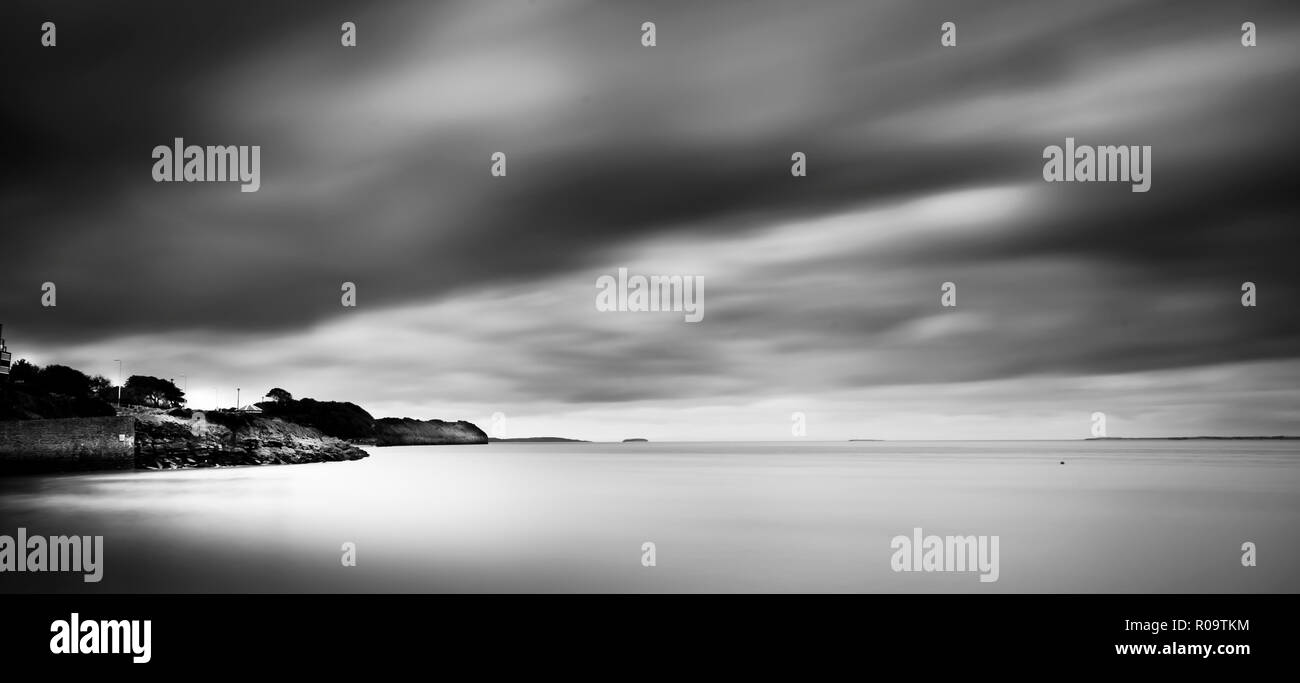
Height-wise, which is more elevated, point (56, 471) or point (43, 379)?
point (43, 379)

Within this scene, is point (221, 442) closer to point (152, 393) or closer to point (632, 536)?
point (632, 536)

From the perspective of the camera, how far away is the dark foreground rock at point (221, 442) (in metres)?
55.9

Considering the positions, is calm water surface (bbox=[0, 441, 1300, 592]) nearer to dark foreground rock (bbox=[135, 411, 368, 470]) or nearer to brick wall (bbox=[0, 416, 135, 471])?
brick wall (bbox=[0, 416, 135, 471])

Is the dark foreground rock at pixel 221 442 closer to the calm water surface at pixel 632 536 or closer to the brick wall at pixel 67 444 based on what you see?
the brick wall at pixel 67 444

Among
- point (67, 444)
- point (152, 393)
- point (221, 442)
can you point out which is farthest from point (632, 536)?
point (152, 393)

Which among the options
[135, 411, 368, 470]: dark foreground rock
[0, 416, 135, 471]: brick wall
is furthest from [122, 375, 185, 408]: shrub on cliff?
[0, 416, 135, 471]: brick wall

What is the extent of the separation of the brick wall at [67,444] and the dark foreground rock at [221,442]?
243 centimetres
